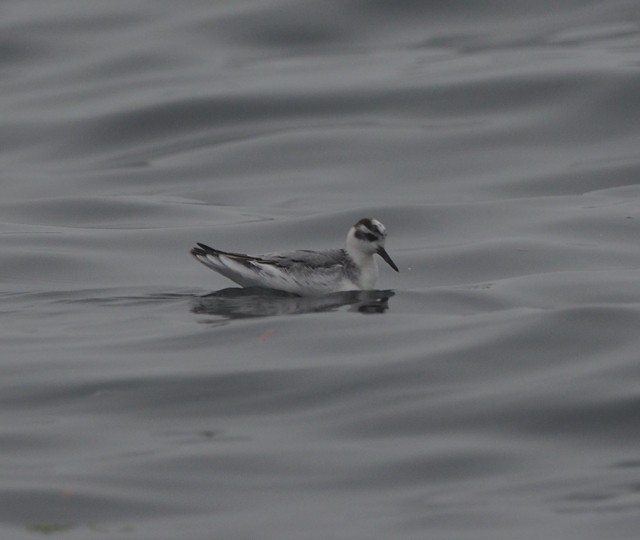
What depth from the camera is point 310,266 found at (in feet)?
52.2

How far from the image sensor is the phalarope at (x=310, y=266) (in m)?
15.8

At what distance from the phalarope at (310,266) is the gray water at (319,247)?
0.92 ft

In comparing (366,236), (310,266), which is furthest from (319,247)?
(310,266)

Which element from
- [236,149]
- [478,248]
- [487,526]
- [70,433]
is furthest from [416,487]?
[236,149]

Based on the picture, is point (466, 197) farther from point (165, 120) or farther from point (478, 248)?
point (165, 120)

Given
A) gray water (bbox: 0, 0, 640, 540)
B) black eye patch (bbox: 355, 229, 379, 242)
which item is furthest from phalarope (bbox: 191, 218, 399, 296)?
gray water (bbox: 0, 0, 640, 540)

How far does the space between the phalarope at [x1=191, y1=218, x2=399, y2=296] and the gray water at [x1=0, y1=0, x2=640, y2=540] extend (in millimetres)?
279

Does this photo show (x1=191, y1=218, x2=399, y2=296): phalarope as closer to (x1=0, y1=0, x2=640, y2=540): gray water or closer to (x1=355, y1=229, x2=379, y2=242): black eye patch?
(x1=355, y1=229, x2=379, y2=242): black eye patch

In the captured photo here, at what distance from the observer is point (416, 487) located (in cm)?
1003

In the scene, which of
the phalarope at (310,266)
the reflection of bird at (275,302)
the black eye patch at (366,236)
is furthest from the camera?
the black eye patch at (366,236)

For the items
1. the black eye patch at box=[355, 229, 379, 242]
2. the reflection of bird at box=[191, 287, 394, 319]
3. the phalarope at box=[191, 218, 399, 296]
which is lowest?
the reflection of bird at box=[191, 287, 394, 319]

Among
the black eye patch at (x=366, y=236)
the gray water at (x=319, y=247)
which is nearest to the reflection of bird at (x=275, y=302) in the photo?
the gray water at (x=319, y=247)

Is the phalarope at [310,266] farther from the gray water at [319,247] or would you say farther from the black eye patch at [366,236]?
the gray water at [319,247]

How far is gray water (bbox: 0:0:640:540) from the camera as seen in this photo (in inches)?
394
